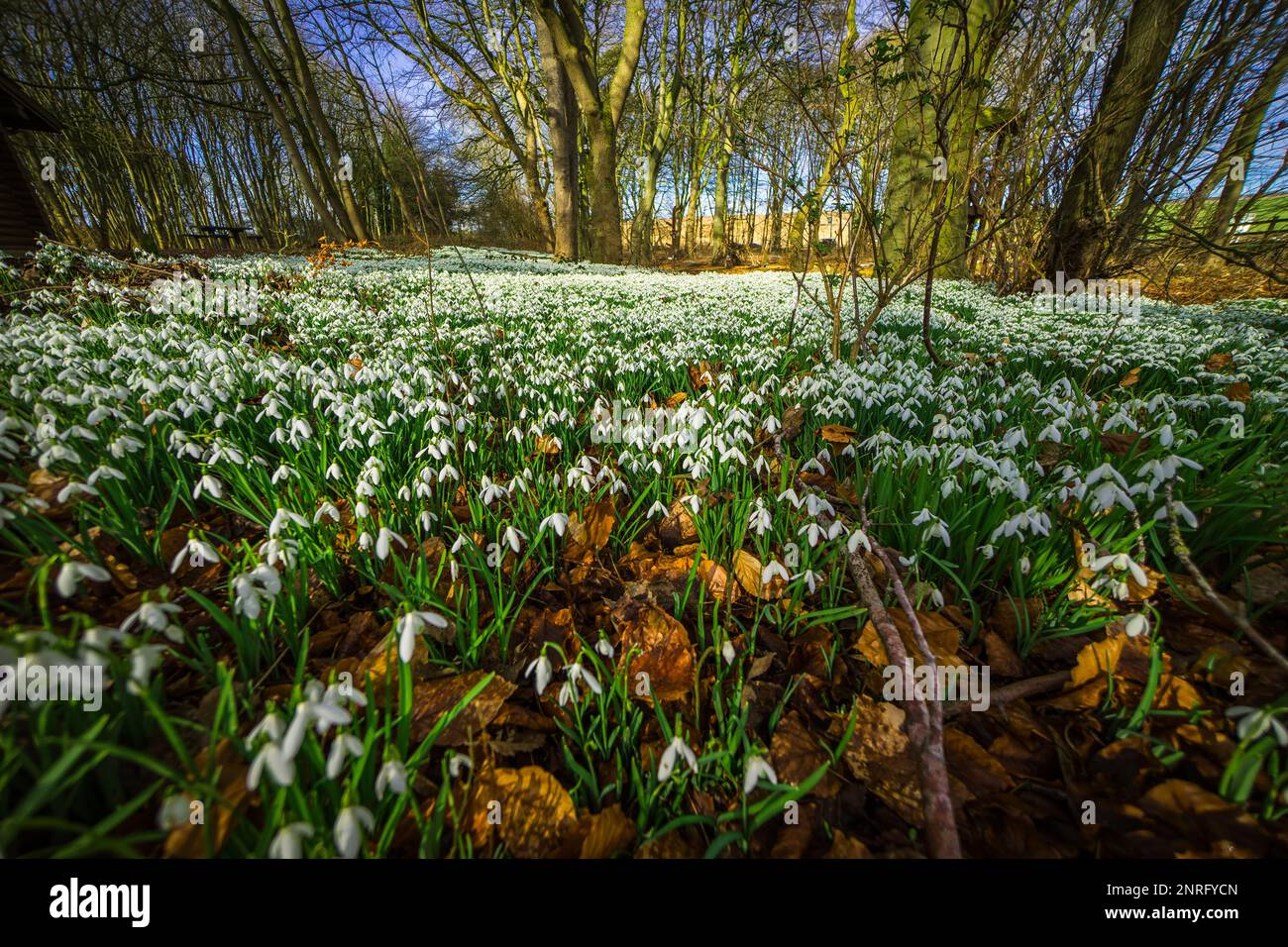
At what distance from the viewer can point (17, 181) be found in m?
9.41

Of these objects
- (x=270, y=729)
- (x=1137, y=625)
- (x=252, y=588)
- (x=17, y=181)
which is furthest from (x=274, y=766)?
(x=17, y=181)

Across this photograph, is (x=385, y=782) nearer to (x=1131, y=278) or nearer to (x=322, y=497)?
(x=322, y=497)

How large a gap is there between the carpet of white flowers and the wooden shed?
10431 millimetres

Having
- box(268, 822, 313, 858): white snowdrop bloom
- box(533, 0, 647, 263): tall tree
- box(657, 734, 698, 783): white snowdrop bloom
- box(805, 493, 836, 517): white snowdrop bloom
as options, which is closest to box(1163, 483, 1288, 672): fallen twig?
box(805, 493, 836, 517): white snowdrop bloom

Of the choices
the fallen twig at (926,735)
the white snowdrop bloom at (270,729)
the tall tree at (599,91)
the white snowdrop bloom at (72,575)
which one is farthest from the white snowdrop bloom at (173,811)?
the tall tree at (599,91)

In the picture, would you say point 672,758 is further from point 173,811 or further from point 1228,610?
point 1228,610

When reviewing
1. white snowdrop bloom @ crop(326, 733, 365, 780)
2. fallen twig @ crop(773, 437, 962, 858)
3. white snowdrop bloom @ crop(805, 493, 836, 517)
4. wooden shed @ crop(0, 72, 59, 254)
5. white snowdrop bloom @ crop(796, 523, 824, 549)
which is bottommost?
fallen twig @ crop(773, 437, 962, 858)

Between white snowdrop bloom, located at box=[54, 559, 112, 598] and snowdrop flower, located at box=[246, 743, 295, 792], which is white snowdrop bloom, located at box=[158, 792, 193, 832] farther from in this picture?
white snowdrop bloom, located at box=[54, 559, 112, 598]

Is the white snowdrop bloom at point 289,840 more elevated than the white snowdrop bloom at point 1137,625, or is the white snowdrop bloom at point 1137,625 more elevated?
the white snowdrop bloom at point 1137,625

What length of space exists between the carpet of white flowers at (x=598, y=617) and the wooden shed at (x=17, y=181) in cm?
1043

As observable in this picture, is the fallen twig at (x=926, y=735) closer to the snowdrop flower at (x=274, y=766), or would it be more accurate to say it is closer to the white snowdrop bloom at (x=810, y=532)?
the white snowdrop bloom at (x=810, y=532)

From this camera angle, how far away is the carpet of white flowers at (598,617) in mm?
972

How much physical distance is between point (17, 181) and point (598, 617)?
15.7 meters

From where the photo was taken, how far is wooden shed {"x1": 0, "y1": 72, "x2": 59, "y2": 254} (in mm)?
8977
